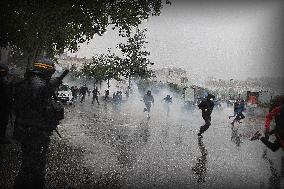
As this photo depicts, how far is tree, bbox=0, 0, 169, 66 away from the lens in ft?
50.5

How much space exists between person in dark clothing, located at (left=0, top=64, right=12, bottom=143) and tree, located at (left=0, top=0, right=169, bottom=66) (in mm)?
9022

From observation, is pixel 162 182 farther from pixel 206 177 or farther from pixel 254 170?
pixel 254 170

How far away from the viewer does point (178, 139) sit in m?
12.8

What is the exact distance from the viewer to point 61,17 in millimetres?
16672

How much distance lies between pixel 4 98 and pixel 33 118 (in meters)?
1.61

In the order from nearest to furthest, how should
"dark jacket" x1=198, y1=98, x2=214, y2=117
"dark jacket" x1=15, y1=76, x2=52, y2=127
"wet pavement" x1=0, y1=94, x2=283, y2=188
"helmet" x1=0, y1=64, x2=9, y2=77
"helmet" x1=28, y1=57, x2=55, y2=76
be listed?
"dark jacket" x1=15, y1=76, x2=52, y2=127, "helmet" x1=28, y1=57, x2=55, y2=76, "helmet" x1=0, y1=64, x2=9, y2=77, "wet pavement" x1=0, y1=94, x2=283, y2=188, "dark jacket" x1=198, y1=98, x2=214, y2=117

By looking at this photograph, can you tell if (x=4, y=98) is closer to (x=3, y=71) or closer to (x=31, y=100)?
(x=3, y=71)

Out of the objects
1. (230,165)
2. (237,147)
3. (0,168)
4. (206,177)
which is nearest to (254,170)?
(230,165)

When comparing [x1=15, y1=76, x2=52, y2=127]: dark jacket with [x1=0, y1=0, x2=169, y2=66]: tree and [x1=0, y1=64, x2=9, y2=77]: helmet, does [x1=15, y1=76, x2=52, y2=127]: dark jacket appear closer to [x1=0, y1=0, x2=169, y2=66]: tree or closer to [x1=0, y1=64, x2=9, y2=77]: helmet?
[x1=0, y1=64, x2=9, y2=77]: helmet

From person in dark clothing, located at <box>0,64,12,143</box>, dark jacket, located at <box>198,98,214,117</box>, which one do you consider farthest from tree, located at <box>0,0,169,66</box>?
person in dark clothing, located at <box>0,64,12,143</box>

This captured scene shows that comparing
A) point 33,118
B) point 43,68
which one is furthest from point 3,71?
point 33,118

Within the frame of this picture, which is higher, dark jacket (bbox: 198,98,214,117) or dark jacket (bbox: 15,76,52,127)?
dark jacket (bbox: 15,76,52,127)

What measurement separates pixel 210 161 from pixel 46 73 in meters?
5.23

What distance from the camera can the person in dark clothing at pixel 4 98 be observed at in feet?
19.7
